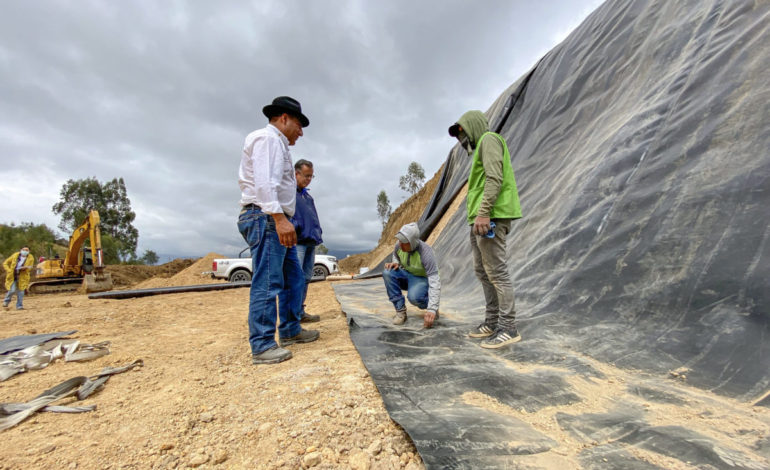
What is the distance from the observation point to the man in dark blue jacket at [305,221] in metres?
2.92

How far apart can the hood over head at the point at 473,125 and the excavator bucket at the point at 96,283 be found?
11.7m

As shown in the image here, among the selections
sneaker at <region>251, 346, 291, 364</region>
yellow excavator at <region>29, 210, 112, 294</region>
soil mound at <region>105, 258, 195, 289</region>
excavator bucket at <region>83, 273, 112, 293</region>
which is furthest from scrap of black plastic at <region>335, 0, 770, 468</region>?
soil mound at <region>105, 258, 195, 289</region>

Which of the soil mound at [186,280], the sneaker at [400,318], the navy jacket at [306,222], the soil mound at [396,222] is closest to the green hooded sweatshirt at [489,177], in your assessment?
the sneaker at [400,318]

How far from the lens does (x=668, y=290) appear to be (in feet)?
5.96

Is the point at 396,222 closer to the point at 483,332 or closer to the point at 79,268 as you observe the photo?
the point at 79,268

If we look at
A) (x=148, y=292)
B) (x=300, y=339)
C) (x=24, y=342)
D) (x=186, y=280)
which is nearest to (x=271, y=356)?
(x=300, y=339)

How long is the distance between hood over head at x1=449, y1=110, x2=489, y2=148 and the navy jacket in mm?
1537

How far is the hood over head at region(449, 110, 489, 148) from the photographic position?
2.34m

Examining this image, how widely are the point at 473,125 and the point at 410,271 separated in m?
1.43

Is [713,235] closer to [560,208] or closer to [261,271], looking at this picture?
[560,208]

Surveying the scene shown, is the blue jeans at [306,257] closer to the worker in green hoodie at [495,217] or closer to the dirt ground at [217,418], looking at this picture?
the dirt ground at [217,418]

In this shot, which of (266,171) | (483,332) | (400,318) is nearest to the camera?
(266,171)

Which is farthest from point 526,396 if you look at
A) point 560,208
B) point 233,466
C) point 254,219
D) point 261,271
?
point 560,208

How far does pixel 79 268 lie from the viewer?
10.5 metres
